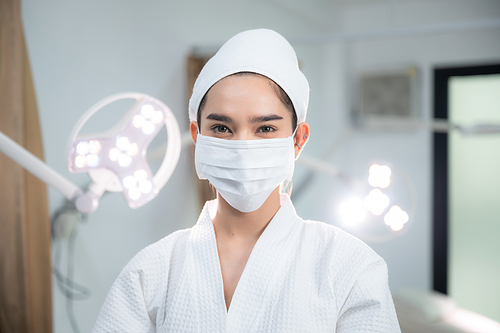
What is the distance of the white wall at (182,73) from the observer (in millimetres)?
1755

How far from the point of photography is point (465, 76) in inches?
146

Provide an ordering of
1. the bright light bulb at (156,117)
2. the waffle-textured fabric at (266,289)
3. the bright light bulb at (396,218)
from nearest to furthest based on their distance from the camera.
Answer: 1. the waffle-textured fabric at (266,289)
2. the bright light bulb at (156,117)
3. the bright light bulb at (396,218)

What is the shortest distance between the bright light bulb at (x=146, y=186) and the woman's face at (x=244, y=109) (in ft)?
0.90

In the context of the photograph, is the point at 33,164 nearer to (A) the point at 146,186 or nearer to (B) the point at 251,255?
(A) the point at 146,186

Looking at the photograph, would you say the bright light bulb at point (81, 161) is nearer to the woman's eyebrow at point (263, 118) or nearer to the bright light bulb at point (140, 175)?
the bright light bulb at point (140, 175)

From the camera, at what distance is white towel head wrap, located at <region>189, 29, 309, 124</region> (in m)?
0.84

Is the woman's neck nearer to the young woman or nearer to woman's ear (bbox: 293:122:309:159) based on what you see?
the young woman

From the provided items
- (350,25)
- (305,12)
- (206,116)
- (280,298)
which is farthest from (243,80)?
(350,25)

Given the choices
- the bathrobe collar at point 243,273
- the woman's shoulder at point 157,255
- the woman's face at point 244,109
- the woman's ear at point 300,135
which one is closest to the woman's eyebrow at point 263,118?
the woman's face at point 244,109

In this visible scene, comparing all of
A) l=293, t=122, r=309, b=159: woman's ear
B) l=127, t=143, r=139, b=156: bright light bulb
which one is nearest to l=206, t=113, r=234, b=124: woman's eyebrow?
l=293, t=122, r=309, b=159: woman's ear

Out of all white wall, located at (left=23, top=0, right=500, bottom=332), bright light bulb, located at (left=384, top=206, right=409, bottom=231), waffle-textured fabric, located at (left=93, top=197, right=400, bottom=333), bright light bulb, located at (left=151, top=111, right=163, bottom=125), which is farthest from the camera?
white wall, located at (left=23, top=0, right=500, bottom=332)

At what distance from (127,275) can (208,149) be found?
33 cm

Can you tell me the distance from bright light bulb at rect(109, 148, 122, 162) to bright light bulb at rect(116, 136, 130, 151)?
0.01 metres

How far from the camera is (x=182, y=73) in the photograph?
8.11ft
